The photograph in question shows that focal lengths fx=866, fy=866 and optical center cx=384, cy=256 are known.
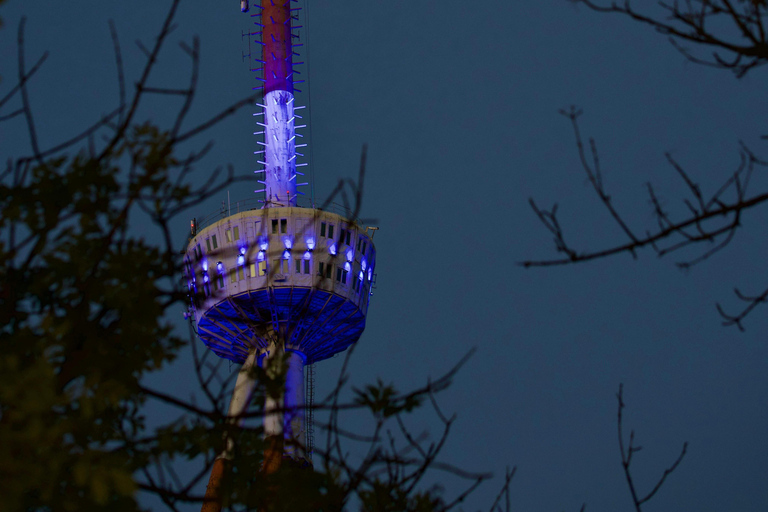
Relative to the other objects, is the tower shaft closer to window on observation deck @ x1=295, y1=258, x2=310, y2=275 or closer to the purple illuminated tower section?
the purple illuminated tower section

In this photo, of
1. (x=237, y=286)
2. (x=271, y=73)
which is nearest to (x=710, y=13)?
(x=237, y=286)

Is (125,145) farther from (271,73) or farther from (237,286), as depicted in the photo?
(271,73)

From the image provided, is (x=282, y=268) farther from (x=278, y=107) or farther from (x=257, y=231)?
(x=278, y=107)

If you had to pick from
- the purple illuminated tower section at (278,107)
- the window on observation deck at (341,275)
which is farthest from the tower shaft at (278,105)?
the window on observation deck at (341,275)

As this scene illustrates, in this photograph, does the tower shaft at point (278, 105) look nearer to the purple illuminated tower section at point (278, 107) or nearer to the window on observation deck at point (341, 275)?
the purple illuminated tower section at point (278, 107)

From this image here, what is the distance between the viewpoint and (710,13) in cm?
692

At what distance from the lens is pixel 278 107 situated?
63.8 m

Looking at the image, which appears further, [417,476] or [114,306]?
[417,476]

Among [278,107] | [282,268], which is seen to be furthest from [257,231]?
[278,107]

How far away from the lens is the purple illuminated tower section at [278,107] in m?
62.0

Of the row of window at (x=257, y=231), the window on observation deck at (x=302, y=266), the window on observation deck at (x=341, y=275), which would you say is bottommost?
the window on observation deck at (x=341, y=275)

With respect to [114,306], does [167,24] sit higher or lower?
higher

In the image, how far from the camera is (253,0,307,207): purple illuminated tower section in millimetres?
62000

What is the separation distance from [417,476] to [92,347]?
13.4ft
